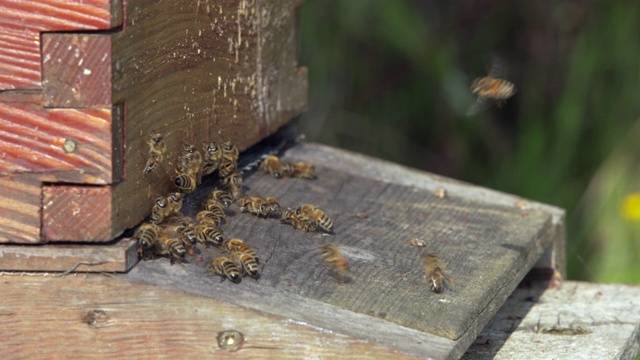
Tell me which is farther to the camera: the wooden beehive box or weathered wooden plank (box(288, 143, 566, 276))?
weathered wooden plank (box(288, 143, 566, 276))

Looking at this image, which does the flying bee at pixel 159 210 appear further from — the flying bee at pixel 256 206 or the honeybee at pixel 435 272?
the honeybee at pixel 435 272

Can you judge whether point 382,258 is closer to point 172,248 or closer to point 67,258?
point 172,248

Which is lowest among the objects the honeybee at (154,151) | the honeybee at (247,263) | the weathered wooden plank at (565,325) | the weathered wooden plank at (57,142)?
the weathered wooden plank at (565,325)

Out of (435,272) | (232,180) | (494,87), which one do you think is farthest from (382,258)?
(494,87)

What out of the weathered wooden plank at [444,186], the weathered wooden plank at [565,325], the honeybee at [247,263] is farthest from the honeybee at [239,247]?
the weathered wooden plank at [444,186]

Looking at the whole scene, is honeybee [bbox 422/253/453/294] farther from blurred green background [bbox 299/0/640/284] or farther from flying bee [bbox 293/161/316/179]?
blurred green background [bbox 299/0/640/284]

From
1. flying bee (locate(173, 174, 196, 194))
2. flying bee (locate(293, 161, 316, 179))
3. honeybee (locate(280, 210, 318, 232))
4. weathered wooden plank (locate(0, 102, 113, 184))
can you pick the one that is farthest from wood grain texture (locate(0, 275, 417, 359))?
flying bee (locate(293, 161, 316, 179))

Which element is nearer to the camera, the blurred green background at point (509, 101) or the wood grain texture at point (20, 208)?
the wood grain texture at point (20, 208)
